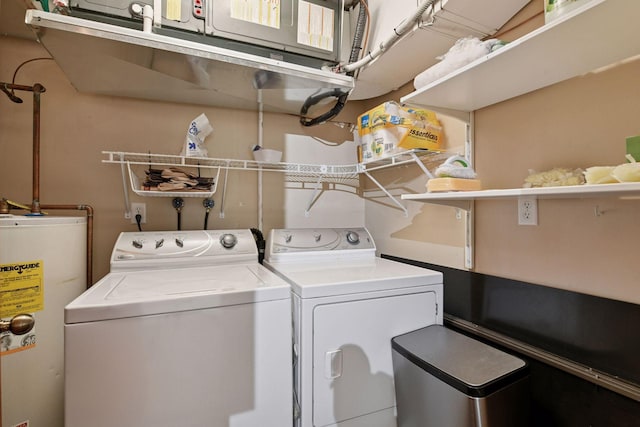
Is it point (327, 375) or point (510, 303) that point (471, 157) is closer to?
point (510, 303)

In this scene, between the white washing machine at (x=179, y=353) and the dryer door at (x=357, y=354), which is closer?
the white washing machine at (x=179, y=353)

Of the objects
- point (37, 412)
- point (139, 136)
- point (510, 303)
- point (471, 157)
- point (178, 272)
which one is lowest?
point (37, 412)

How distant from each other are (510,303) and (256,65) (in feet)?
5.27

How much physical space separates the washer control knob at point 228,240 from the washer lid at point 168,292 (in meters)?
0.26

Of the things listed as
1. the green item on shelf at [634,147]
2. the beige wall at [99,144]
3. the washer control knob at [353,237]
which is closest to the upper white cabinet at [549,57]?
the green item on shelf at [634,147]

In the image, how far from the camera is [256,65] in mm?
1438

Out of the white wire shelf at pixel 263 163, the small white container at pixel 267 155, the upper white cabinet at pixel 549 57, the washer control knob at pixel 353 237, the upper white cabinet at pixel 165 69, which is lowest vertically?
the washer control knob at pixel 353 237

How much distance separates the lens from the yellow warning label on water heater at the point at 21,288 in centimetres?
116

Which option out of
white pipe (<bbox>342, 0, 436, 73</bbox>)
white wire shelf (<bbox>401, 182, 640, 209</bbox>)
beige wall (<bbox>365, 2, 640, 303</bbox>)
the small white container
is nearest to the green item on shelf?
white wire shelf (<bbox>401, 182, 640, 209</bbox>)

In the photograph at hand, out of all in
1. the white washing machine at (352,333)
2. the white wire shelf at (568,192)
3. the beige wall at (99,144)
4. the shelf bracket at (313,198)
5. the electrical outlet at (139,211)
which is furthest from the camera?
the shelf bracket at (313,198)

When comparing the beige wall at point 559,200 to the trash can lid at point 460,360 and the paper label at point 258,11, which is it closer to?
the trash can lid at point 460,360

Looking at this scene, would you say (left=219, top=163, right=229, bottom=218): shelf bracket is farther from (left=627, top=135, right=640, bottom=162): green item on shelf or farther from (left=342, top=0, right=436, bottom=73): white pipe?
(left=627, top=135, right=640, bottom=162): green item on shelf

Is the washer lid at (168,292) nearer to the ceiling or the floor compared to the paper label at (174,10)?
nearer to the floor

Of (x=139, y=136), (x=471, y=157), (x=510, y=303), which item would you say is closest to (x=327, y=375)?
(x=510, y=303)
